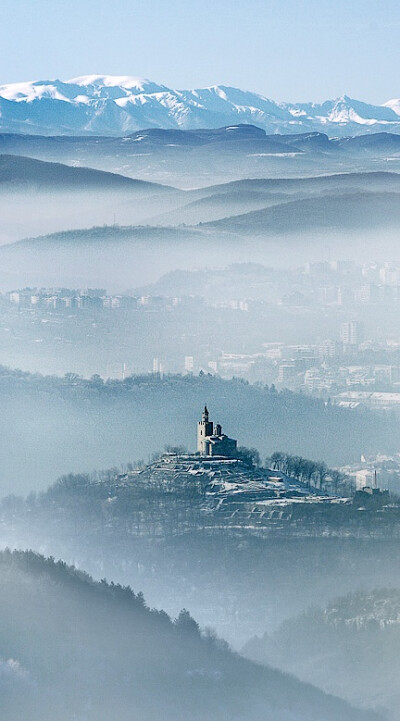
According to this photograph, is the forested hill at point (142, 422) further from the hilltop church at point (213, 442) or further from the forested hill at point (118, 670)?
the forested hill at point (118, 670)

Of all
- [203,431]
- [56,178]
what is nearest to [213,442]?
[203,431]

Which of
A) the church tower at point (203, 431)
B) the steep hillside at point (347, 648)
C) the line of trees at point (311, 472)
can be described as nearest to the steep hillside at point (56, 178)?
the church tower at point (203, 431)

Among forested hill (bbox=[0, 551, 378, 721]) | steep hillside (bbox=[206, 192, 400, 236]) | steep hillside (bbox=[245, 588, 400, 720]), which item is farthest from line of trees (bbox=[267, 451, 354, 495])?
steep hillside (bbox=[206, 192, 400, 236])

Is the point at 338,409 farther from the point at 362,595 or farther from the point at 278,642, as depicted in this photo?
the point at 278,642

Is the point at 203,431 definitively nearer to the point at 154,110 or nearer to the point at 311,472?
the point at 311,472

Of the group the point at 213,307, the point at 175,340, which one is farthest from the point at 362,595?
the point at 213,307

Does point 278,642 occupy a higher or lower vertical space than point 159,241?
lower
